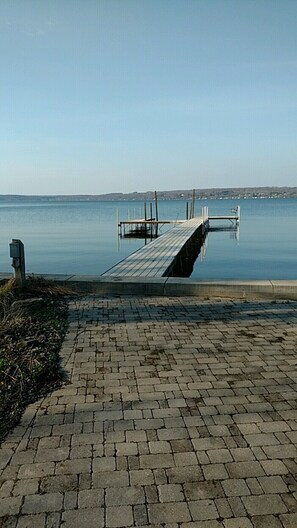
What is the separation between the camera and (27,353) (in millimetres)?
4605

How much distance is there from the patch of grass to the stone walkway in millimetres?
145

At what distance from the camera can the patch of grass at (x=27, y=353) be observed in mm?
3693

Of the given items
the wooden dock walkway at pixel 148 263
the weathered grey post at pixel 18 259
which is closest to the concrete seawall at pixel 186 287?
the weathered grey post at pixel 18 259

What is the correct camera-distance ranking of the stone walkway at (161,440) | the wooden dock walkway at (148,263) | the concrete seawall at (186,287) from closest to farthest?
the stone walkway at (161,440) < the concrete seawall at (186,287) < the wooden dock walkway at (148,263)

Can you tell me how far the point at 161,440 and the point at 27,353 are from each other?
84.2 inches

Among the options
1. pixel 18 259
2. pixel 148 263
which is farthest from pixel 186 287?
pixel 148 263

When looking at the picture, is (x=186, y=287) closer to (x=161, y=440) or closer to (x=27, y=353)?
(x=27, y=353)

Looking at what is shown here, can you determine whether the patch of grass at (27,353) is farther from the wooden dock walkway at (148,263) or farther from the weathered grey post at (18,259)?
the wooden dock walkway at (148,263)

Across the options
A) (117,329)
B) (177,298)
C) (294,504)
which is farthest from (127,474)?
(177,298)

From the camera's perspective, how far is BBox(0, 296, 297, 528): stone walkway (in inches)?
95.0

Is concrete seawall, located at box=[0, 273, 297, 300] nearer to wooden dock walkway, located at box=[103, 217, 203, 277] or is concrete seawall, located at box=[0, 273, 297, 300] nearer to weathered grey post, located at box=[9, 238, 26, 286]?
weathered grey post, located at box=[9, 238, 26, 286]

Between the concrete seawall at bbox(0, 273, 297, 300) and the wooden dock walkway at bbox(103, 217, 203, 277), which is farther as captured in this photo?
the wooden dock walkway at bbox(103, 217, 203, 277)

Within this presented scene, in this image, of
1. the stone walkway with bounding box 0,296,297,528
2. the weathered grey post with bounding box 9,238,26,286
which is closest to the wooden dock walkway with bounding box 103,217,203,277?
the weathered grey post with bounding box 9,238,26,286

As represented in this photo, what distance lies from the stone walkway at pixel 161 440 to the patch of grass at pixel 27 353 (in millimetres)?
145
